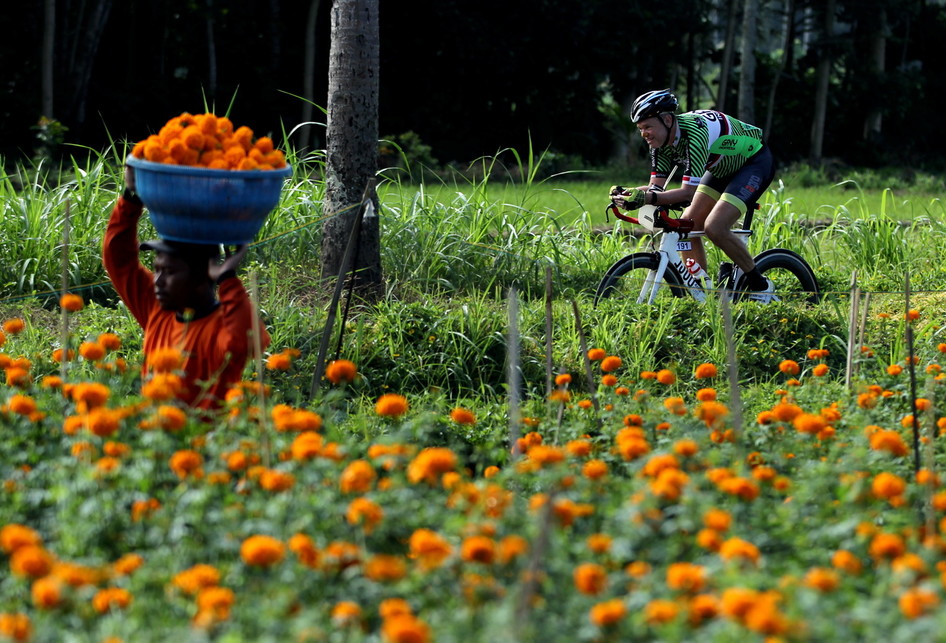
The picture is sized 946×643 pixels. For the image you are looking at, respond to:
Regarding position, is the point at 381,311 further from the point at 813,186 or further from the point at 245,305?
the point at 813,186

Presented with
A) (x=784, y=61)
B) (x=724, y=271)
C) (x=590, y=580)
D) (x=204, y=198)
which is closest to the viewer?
(x=590, y=580)

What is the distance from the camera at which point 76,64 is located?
714 inches

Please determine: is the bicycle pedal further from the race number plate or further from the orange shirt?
the orange shirt

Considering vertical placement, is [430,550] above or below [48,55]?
below

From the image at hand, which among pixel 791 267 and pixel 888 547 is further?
pixel 791 267

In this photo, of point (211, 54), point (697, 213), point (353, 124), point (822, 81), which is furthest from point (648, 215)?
point (822, 81)

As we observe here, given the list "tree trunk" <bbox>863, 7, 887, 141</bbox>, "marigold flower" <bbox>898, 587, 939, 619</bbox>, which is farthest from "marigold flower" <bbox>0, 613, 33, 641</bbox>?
"tree trunk" <bbox>863, 7, 887, 141</bbox>

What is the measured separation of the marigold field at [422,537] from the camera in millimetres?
2102

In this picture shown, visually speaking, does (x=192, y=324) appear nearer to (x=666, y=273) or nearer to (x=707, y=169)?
(x=666, y=273)

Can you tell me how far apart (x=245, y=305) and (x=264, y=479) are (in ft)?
4.01

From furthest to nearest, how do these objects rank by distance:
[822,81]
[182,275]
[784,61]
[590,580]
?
[784,61], [822,81], [182,275], [590,580]

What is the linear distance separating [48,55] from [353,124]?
12338 millimetres

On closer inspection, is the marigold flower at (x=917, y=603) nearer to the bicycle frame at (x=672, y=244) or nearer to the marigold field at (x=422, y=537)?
the marigold field at (x=422, y=537)

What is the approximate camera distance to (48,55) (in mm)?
16531
